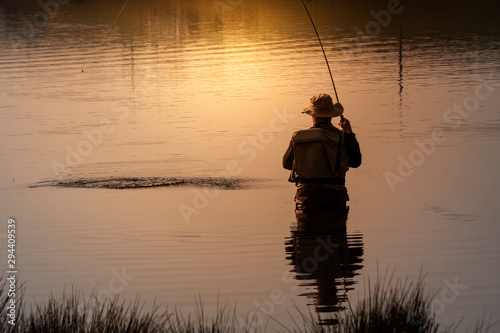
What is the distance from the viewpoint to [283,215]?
44.2 ft

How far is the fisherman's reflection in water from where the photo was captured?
955 centimetres

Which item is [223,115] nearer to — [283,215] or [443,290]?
[283,215]

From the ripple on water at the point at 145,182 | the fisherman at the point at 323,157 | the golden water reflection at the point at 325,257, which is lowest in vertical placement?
the golden water reflection at the point at 325,257

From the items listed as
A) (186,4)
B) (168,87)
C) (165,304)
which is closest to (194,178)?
(165,304)

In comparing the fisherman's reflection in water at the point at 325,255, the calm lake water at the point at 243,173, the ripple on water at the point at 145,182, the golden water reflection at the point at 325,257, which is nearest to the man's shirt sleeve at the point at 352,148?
the fisherman's reflection in water at the point at 325,255

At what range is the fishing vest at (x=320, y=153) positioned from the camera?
12094 mm

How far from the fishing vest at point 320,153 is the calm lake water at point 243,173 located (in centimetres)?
60

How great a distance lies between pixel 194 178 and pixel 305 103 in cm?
825

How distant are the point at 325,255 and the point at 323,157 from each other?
125 centimetres

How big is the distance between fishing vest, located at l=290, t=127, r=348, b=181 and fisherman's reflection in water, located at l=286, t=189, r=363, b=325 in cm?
26

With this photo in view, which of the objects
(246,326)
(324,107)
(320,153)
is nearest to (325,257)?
(320,153)

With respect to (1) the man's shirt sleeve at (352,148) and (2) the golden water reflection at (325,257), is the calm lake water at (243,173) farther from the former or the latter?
(1) the man's shirt sleeve at (352,148)

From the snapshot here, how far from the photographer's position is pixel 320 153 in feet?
39.8

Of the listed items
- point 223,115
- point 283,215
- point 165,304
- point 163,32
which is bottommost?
point 165,304
